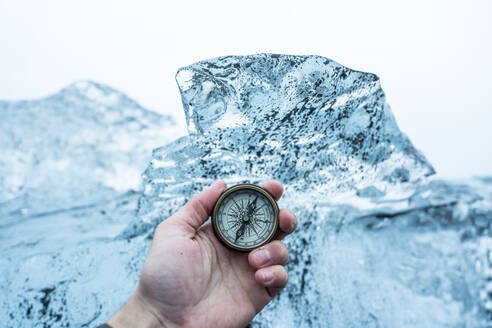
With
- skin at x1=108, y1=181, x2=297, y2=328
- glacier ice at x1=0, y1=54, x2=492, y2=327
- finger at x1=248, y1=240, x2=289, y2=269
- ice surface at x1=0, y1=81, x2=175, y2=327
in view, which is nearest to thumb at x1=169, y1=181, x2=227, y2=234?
skin at x1=108, y1=181, x2=297, y2=328

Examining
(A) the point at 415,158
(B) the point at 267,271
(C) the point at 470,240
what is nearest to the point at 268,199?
(B) the point at 267,271

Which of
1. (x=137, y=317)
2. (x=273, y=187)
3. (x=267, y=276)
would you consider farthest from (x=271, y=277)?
(x=137, y=317)

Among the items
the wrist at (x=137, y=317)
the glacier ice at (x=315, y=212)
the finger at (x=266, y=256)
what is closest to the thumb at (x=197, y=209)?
the finger at (x=266, y=256)

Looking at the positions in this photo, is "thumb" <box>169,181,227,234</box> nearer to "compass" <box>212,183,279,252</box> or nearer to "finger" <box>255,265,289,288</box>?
"compass" <box>212,183,279,252</box>

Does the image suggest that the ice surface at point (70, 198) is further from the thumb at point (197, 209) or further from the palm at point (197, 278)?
the thumb at point (197, 209)

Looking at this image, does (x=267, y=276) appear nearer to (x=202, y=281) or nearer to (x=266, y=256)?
(x=266, y=256)
